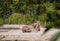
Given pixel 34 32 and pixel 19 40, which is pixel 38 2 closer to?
pixel 19 40

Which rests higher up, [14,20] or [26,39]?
[26,39]

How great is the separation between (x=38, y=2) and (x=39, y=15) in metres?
0.08

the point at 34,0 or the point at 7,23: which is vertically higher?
the point at 34,0

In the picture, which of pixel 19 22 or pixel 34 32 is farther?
pixel 19 22

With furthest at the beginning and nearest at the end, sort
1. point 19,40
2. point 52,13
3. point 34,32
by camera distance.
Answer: point 34,32
point 19,40
point 52,13

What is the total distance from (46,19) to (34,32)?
8.15 metres

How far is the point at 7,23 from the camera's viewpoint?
11.7m

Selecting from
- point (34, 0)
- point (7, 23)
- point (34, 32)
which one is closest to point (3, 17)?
point (7, 23)

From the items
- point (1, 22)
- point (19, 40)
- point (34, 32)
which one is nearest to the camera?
point (19, 40)

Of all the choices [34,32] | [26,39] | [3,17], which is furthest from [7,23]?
[26,39]

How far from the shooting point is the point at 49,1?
2.82 feet

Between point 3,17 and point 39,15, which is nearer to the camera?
point 39,15

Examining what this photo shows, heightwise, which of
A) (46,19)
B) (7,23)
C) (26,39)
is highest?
(46,19)

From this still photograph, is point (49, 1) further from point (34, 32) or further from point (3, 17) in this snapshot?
point (3, 17)
